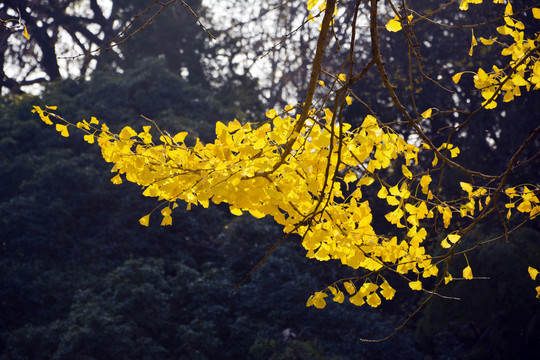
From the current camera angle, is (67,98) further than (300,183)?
Yes

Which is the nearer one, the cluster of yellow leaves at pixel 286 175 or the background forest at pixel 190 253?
the cluster of yellow leaves at pixel 286 175

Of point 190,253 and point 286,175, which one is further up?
point 190,253

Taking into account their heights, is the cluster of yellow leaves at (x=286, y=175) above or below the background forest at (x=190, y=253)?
below

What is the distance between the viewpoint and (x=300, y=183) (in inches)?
58.6

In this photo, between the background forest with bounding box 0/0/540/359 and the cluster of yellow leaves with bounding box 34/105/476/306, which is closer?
the cluster of yellow leaves with bounding box 34/105/476/306

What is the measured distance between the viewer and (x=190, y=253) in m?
6.38

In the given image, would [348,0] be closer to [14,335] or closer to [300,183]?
[14,335]

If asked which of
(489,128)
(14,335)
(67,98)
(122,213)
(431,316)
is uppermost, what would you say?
(67,98)

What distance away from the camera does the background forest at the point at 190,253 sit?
481 cm

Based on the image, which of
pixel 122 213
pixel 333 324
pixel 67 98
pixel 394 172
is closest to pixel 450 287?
pixel 333 324

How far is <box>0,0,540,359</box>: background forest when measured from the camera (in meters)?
4.81

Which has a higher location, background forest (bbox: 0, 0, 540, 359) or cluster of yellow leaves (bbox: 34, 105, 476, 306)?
background forest (bbox: 0, 0, 540, 359)

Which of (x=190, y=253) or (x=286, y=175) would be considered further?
(x=190, y=253)

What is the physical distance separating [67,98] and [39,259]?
255 cm
